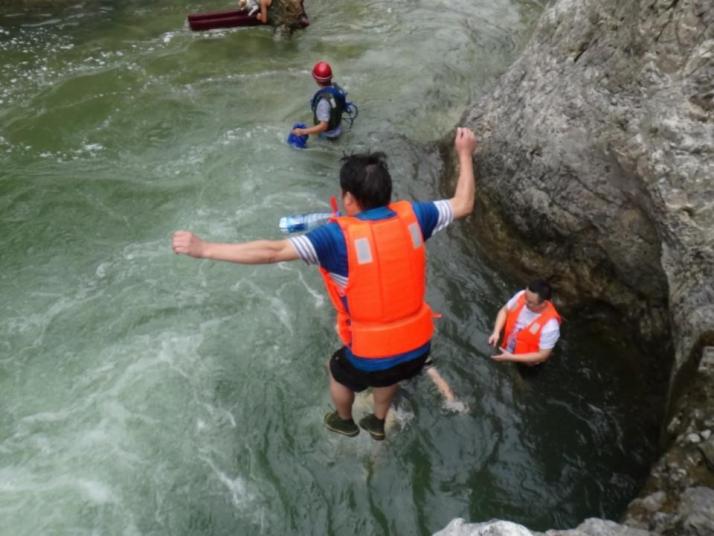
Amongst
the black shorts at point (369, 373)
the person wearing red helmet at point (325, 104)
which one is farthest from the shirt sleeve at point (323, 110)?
the black shorts at point (369, 373)

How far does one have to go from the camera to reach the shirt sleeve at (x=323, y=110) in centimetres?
737

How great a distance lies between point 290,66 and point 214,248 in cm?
775

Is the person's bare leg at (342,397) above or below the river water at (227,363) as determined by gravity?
above

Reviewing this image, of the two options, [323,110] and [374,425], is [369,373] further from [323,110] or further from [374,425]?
[323,110]

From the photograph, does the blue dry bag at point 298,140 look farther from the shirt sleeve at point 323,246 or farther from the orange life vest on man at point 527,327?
the shirt sleeve at point 323,246

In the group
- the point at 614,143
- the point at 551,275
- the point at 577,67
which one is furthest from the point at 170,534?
the point at 577,67

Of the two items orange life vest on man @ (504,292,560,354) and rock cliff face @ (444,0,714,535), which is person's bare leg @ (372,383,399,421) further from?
rock cliff face @ (444,0,714,535)

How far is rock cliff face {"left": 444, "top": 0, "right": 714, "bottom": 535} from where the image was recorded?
3.97m

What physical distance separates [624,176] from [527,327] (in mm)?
1516

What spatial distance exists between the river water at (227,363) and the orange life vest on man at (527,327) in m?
0.53

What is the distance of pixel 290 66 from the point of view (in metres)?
9.98

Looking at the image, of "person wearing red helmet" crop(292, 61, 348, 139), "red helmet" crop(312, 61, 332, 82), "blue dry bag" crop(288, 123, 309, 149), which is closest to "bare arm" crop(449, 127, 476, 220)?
"person wearing red helmet" crop(292, 61, 348, 139)

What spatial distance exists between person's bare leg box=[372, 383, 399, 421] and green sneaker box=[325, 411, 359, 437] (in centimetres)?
22

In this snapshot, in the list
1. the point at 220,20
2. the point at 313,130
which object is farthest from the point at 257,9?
the point at 313,130
